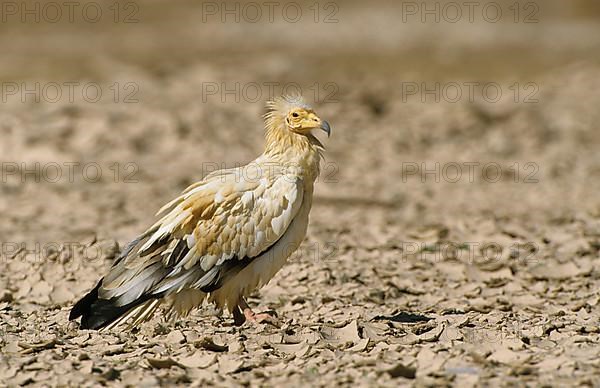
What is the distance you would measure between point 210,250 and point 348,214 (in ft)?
17.8

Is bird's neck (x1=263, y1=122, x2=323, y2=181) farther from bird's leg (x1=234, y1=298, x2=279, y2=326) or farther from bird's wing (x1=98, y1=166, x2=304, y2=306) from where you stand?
bird's leg (x1=234, y1=298, x2=279, y2=326)

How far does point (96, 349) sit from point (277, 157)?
6.54 feet

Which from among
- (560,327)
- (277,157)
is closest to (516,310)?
(560,327)

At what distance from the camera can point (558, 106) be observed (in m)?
18.9

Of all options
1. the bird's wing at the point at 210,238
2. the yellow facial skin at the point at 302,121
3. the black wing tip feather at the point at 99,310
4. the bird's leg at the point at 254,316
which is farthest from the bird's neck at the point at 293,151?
the black wing tip feather at the point at 99,310

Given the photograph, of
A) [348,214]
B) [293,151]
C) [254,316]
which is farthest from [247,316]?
[348,214]

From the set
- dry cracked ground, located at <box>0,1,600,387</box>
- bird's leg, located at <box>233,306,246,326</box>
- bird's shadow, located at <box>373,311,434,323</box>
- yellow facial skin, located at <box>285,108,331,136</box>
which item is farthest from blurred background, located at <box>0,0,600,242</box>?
bird's shadow, located at <box>373,311,434,323</box>

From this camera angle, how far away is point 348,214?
496 inches

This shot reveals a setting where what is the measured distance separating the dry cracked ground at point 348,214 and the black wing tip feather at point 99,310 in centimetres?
11

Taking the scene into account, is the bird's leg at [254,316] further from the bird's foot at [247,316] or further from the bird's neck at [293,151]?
the bird's neck at [293,151]

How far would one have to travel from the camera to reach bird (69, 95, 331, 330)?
7199 millimetres

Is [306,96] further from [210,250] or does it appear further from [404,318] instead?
[210,250]

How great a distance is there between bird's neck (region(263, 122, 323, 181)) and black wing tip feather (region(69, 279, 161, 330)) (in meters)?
1.41

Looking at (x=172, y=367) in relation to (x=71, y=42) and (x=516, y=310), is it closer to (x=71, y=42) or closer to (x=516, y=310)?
A: (x=516, y=310)
